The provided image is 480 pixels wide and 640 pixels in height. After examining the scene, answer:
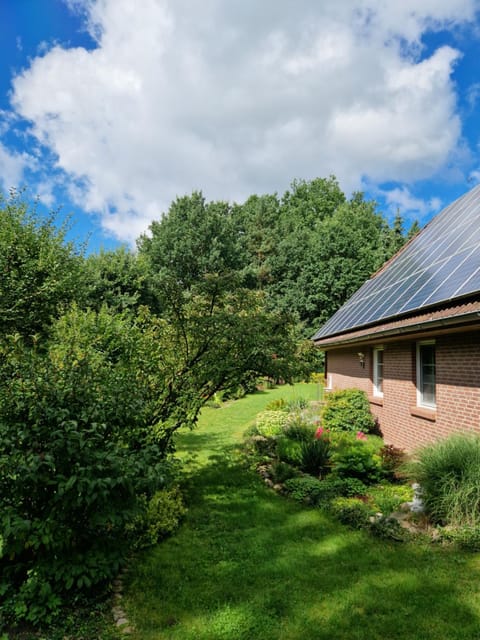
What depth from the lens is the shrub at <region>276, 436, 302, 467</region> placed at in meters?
7.29

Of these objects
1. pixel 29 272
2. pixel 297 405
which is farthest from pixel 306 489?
pixel 29 272

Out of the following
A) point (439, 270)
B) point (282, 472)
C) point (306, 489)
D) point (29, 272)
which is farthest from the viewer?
point (29, 272)

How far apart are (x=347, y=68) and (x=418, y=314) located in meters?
6.76

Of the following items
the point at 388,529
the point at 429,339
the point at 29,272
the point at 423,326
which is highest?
the point at 29,272

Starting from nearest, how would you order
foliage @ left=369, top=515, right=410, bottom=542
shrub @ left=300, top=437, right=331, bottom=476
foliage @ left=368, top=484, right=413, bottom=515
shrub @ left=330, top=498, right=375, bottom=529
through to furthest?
1. foliage @ left=369, top=515, right=410, bottom=542
2. shrub @ left=330, top=498, right=375, bottom=529
3. foliage @ left=368, top=484, right=413, bottom=515
4. shrub @ left=300, top=437, right=331, bottom=476

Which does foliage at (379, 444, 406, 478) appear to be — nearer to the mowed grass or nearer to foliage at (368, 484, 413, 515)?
foliage at (368, 484, 413, 515)

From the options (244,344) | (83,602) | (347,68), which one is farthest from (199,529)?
(347,68)

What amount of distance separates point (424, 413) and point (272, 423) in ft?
14.3

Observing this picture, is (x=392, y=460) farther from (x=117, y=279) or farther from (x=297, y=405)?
(x=117, y=279)

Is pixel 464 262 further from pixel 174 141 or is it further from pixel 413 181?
pixel 413 181

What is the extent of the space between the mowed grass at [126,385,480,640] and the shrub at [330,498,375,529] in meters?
0.15

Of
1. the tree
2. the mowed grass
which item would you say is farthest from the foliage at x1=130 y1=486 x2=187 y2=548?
the tree

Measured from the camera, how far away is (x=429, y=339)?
7746mm

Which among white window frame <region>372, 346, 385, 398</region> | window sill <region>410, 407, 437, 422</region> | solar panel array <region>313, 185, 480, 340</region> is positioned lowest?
window sill <region>410, 407, 437, 422</region>
